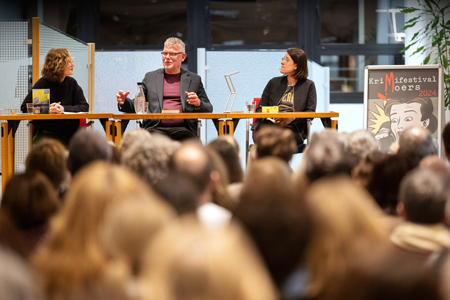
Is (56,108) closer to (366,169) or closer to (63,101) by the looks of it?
(63,101)

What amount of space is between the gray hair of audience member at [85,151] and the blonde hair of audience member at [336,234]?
1144 millimetres

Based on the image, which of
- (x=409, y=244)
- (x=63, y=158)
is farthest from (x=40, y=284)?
(x=63, y=158)

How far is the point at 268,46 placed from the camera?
663cm

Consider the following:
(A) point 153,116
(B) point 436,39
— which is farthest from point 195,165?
(B) point 436,39

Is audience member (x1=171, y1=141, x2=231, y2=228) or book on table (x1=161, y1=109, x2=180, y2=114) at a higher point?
book on table (x1=161, y1=109, x2=180, y2=114)

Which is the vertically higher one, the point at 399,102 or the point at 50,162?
the point at 399,102

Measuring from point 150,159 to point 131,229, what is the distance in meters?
0.86

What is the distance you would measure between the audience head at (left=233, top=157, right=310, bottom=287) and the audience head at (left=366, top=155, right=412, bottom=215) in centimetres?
68

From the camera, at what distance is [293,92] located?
4422 millimetres

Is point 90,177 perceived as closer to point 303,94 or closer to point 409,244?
point 409,244

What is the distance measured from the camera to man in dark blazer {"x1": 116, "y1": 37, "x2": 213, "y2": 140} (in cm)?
430

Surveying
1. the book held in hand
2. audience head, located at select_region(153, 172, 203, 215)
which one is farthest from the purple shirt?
audience head, located at select_region(153, 172, 203, 215)

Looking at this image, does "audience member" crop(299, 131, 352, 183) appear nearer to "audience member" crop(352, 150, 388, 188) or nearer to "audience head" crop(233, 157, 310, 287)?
"audience member" crop(352, 150, 388, 188)

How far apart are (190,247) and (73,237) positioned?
0.49 metres
